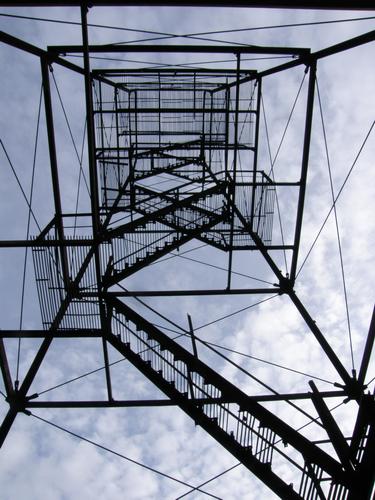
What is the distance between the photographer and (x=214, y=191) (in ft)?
36.3

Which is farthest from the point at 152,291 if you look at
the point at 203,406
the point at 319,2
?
the point at 319,2

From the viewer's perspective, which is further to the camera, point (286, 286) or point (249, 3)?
point (286, 286)

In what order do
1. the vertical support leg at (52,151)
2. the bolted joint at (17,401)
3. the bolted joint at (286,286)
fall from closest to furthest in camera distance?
the bolted joint at (17,401) → the vertical support leg at (52,151) → the bolted joint at (286,286)

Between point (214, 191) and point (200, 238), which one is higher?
point (214, 191)

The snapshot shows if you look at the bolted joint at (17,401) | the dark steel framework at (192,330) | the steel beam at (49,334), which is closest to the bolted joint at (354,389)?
the dark steel framework at (192,330)

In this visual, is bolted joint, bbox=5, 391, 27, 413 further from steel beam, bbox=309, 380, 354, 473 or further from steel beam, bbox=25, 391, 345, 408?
steel beam, bbox=309, 380, 354, 473

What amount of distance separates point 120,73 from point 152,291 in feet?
21.6

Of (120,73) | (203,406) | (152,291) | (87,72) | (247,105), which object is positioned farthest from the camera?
(247,105)

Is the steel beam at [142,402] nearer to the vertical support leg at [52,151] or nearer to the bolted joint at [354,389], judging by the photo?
the bolted joint at [354,389]

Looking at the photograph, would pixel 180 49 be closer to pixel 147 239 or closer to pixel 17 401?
pixel 147 239

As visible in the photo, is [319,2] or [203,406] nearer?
[319,2]

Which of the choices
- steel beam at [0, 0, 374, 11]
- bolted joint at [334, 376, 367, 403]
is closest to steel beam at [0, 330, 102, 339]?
bolted joint at [334, 376, 367, 403]

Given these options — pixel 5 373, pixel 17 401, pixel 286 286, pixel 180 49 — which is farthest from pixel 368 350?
pixel 180 49

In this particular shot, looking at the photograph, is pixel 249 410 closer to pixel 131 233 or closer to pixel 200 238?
pixel 131 233
